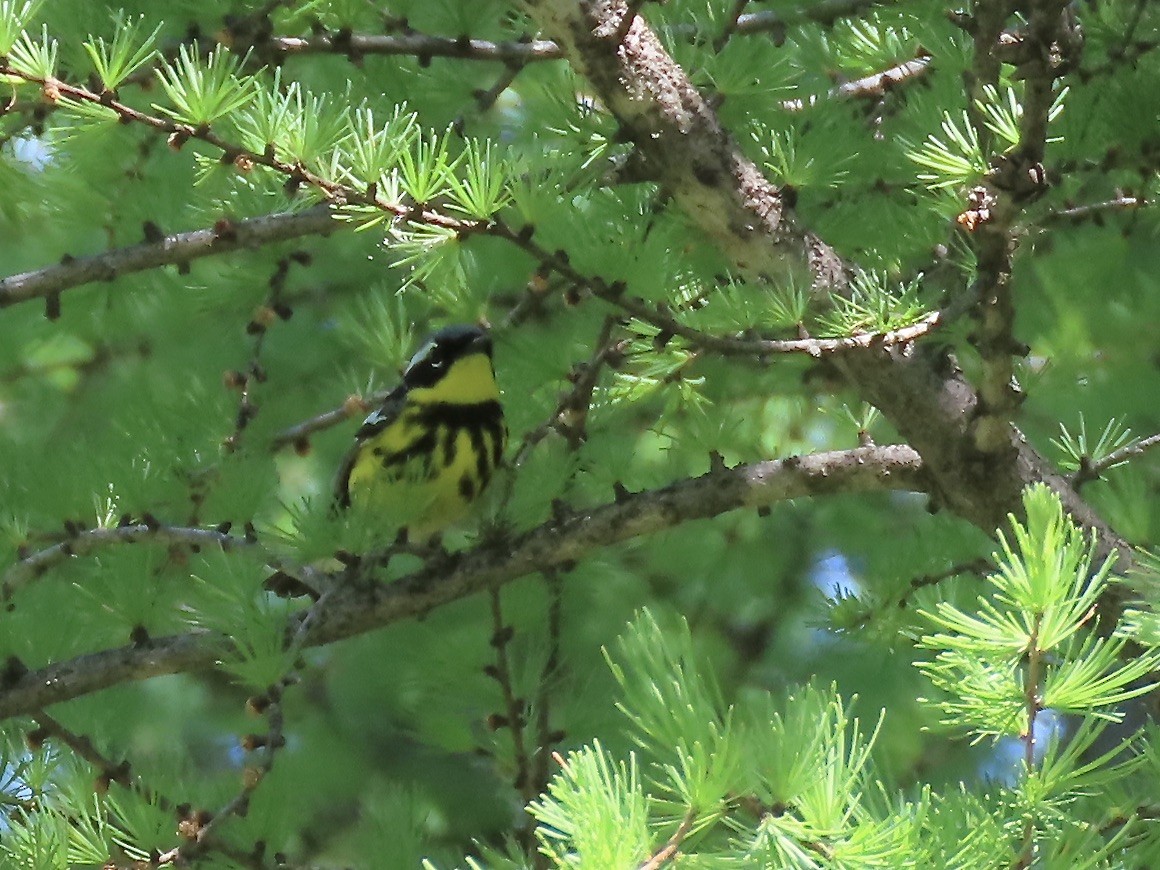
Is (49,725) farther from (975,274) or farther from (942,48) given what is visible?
(942,48)

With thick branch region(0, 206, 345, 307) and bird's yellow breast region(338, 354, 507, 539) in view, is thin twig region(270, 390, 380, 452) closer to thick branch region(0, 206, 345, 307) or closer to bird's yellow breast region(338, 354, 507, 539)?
bird's yellow breast region(338, 354, 507, 539)

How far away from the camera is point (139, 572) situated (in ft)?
5.32

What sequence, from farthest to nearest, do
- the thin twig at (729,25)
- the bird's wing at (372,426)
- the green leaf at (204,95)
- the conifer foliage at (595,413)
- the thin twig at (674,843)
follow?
the bird's wing at (372,426), the thin twig at (729,25), the green leaf at (204,95), the conifer foliage at (595,413), the thin twig at (674,843)

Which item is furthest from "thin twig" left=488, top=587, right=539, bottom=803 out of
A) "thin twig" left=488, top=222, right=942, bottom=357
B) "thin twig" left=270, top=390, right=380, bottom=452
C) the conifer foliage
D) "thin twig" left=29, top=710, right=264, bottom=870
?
Answer: "thin twig" left=488, top=222, right=942, bottom=357

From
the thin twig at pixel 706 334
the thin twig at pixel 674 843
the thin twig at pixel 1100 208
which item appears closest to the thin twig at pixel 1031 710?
the thin twig at pixel 674 843

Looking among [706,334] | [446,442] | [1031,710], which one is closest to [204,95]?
[706,334]

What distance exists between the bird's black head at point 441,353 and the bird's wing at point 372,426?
79 mm

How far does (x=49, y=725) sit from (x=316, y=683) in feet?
3.33

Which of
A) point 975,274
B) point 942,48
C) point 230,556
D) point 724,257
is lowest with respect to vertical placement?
point 230,556

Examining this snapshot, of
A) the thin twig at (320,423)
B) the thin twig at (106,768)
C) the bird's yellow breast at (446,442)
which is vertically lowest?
the bird's yellow breast at (446,442)

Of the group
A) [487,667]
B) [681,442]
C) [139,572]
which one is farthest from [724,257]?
[139,572]

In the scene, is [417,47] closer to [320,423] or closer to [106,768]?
[320,423]

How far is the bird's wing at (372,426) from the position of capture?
2314 mm

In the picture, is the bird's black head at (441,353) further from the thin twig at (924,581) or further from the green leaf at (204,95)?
the green leaf at (204,95)
